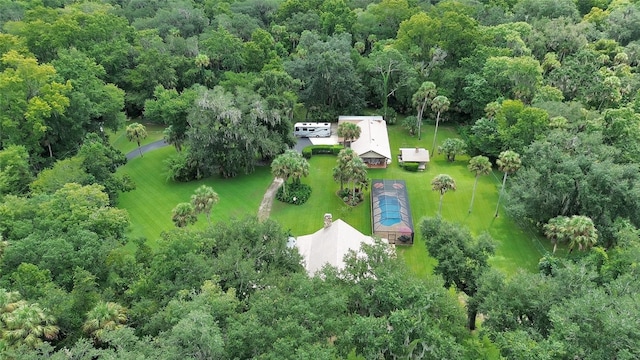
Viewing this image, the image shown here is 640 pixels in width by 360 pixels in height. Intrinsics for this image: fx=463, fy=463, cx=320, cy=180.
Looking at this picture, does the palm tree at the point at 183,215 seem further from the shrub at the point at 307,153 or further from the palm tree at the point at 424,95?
the palm tree at the point at 424,95

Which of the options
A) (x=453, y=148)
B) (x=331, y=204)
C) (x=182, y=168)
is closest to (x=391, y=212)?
(x=331, y=204)

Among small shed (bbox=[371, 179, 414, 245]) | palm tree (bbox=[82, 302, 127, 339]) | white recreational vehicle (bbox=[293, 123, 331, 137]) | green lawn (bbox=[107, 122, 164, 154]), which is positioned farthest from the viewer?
white recreational vehicle (bbox=[293, 123, 331, 137])

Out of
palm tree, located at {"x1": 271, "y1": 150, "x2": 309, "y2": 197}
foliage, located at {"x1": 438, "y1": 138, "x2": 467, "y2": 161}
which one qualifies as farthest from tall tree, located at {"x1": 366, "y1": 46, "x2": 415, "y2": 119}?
palm tree, located at {"x1": 271, "y1": 150, "x2": 309, "y2": 197}

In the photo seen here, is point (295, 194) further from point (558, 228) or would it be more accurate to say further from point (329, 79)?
point (558, 228)

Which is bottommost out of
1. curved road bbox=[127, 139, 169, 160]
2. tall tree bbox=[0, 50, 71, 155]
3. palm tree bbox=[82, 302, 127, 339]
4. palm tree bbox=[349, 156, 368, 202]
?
curved road bbox=[127, 139, 169, 160]

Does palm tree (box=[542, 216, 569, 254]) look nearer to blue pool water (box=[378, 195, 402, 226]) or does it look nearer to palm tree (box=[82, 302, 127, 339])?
blue pool water (box=[378, 195, 402, 226])
